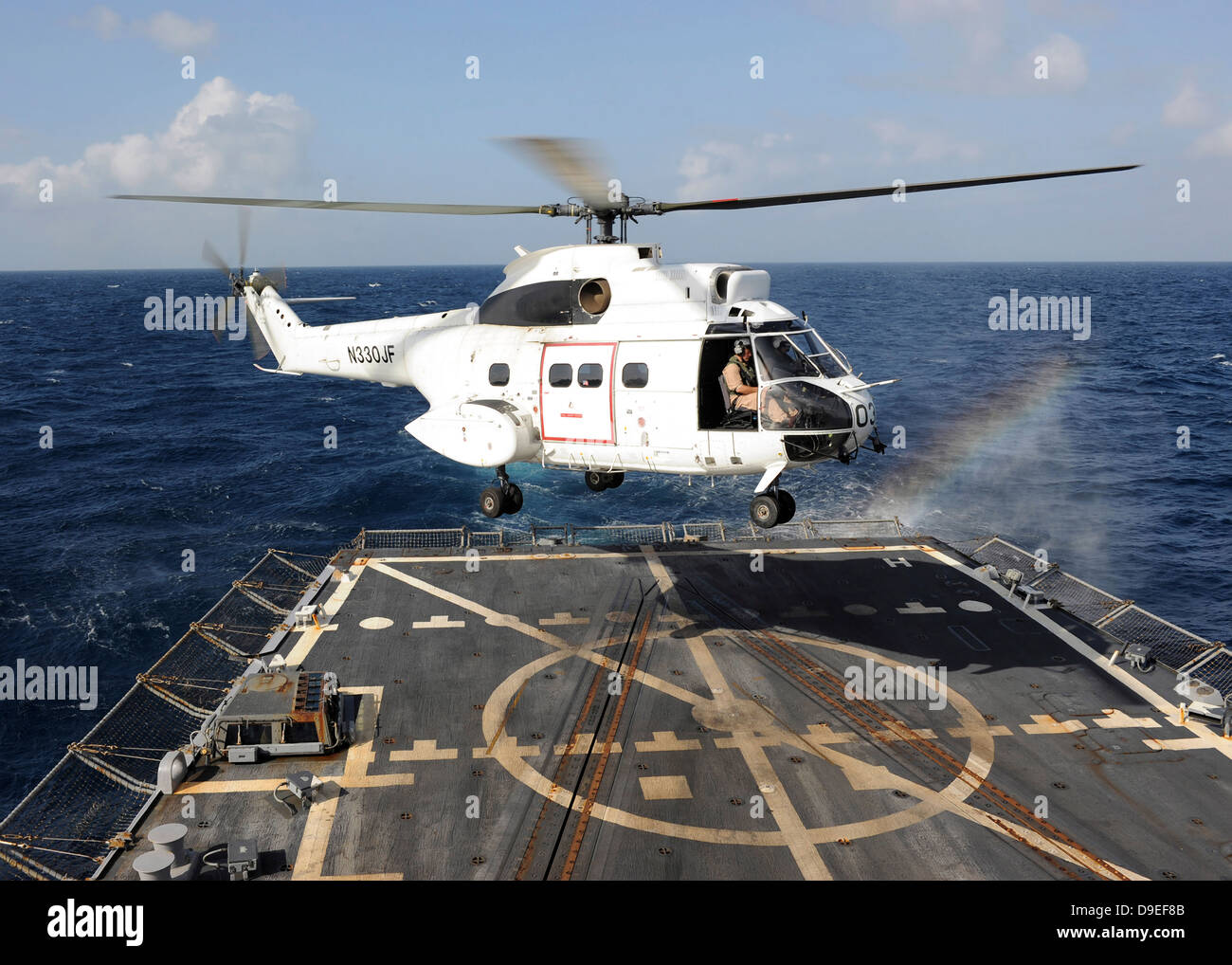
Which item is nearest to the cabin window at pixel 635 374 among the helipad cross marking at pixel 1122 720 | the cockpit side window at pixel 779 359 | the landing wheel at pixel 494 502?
the cockpit side window at pixel 779 359

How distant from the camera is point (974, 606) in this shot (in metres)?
28.1

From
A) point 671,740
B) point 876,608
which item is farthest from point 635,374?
point 876,608

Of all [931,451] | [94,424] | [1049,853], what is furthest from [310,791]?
[94,424]

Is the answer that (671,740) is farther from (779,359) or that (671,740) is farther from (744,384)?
(779,359)

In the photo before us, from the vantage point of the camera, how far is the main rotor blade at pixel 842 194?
15.5 m

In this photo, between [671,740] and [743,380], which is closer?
[743,380]

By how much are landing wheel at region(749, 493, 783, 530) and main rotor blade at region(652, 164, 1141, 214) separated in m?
6.26

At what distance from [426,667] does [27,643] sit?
21.5 metres

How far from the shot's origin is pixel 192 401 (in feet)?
258

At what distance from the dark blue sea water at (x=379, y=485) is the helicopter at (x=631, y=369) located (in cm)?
2029

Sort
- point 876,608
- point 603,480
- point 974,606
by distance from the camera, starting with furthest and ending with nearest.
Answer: point 974,606 < point 876,608 < point 603,480

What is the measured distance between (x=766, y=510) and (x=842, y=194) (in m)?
6.82

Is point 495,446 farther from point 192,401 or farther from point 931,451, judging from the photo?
point 192,401

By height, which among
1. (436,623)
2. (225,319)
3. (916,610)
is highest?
(225,319)
